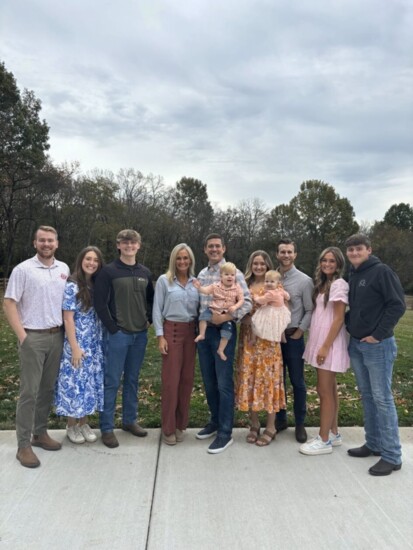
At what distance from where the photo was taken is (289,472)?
350 centimetres

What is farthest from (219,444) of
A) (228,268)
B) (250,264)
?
(250,264)

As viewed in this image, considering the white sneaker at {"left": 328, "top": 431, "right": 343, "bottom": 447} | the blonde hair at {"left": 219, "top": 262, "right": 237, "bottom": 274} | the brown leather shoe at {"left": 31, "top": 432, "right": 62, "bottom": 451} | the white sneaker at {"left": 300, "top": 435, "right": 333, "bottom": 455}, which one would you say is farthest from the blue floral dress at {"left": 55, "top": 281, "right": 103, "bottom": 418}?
the white sneaker at {"left": 328, "top": 431, "right": 343, "bottom": 447}

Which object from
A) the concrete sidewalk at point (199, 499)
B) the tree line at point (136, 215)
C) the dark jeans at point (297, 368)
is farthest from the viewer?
the tree line at point (136, 215)

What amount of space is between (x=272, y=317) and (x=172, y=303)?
3.17 feet

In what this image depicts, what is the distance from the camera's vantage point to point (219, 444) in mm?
3916

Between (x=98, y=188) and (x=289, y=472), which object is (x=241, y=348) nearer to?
(x=289, y=472)

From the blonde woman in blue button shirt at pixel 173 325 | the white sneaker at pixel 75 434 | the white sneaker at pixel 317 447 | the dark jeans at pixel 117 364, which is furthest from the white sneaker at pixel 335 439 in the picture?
the white sneaker at pixel 75 434

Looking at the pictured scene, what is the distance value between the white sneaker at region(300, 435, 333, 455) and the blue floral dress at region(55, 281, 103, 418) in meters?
2.03

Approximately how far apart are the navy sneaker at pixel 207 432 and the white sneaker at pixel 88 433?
1020mm

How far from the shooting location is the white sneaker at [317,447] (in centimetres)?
384

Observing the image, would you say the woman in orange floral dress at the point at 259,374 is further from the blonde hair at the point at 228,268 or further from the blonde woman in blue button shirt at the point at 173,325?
the blonde woman in blue button shirt at the point at 173,325

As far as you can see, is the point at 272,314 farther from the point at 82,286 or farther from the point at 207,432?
the point at 82,286

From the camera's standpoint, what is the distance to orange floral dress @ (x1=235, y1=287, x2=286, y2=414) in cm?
401

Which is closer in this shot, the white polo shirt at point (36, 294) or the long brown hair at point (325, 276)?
the white polo shirt at point (36, 294)
